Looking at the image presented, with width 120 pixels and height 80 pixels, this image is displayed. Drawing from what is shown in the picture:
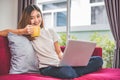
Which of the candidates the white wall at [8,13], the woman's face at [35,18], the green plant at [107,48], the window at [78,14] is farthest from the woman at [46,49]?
the white wall at [8,13]

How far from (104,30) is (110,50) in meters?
0.32

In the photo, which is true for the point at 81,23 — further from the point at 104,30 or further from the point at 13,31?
the point at 13,31

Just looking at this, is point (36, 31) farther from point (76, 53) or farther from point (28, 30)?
point (76, 53)

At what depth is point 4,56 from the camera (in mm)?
1903

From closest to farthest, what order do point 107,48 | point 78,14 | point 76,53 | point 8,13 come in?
point 76,53
point 107,48
point 78,14
point 8,13

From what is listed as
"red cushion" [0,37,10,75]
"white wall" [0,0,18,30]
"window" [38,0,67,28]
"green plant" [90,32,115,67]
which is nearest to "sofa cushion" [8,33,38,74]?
"red cushion" [0,37,10,75]

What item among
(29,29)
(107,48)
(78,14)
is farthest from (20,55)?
(78,14)

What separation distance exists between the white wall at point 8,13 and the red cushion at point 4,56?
6.55 feet

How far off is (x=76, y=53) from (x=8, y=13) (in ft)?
8.14

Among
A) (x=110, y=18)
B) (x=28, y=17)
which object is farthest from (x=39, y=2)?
(x=28, y=17)

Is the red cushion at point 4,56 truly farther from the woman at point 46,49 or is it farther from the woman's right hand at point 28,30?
the woman's right hand at point 28,30

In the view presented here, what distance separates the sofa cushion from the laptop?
0.96 ft

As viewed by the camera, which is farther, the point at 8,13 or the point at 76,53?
the point at 8,13

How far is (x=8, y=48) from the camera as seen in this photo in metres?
1.96
